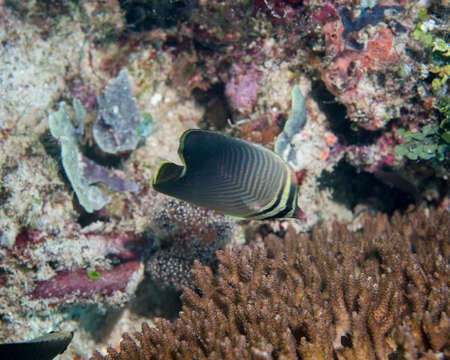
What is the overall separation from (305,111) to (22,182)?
10.1 feet

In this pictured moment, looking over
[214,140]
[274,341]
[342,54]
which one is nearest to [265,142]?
[342,54]

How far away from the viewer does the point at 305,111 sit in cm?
354

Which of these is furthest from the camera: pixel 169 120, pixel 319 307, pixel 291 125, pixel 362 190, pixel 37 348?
pixel 362 190

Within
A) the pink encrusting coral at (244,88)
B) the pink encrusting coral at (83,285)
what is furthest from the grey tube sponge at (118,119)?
the pink encrusting coral at (83,285)

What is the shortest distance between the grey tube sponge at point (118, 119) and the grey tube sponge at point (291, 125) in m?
1.69

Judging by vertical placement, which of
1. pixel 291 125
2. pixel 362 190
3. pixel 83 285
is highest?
pixel 291 125

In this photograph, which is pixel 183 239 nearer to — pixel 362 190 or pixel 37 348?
pixel 37 348

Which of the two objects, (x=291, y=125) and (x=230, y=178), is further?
(x=291, y=125)

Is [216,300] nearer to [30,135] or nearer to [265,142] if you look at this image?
[265,142]

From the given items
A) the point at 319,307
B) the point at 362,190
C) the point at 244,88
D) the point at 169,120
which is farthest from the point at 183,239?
the point at 362,190

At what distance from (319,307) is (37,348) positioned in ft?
7.02

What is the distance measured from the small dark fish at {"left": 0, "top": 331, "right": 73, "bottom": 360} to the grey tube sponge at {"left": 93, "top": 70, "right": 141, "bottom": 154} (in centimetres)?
202

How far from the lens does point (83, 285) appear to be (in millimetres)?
3328

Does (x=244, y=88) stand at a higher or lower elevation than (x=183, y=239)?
higher
